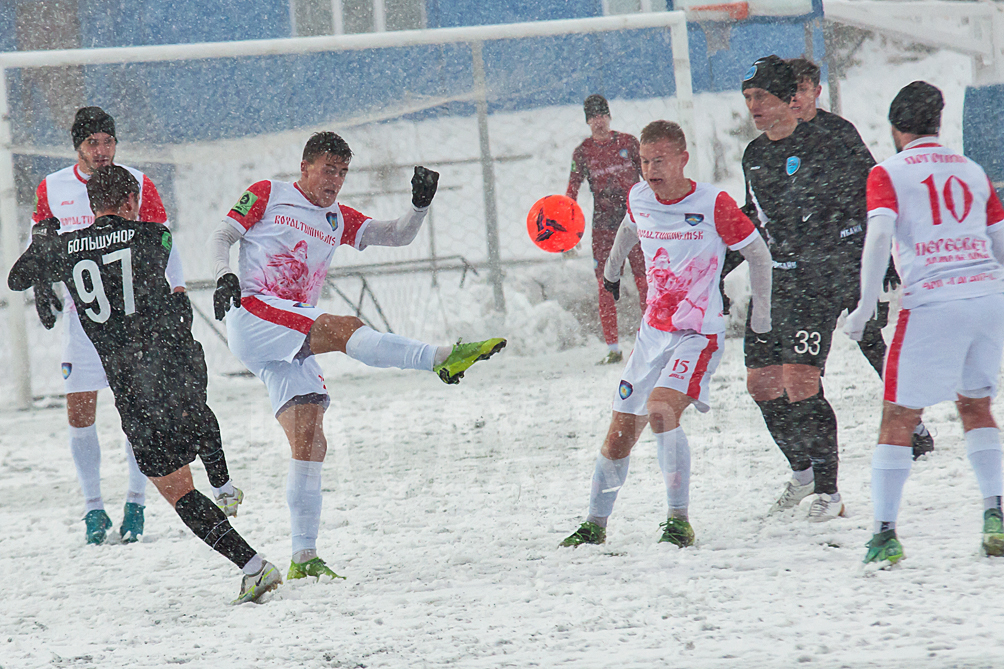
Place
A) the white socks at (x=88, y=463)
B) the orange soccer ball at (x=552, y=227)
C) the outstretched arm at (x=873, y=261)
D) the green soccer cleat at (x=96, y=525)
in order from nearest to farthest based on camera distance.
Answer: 1. the outstretched arm at (x=873, y=261)
2. the green soccer cleat at (x=96, y=525)
3. the white socks at (x=88, y=463)
4. the orange soccer ball at (x=552, y=227)

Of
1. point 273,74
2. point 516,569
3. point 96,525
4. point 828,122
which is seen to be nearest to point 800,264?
point 828,122

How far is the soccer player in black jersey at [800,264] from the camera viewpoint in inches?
148

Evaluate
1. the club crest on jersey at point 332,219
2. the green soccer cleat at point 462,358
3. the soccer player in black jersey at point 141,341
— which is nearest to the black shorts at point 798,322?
the green soccer cleat at point 462,358

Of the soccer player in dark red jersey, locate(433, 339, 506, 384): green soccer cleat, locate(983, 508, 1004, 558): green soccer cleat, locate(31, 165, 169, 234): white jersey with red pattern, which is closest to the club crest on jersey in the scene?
locate(433, 339, 506, 384): green soccer cleat

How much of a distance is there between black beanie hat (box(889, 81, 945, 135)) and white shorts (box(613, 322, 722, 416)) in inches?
38.3

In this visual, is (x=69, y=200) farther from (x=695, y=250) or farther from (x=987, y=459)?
(x=987, y=459)

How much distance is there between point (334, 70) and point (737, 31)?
631 centimetres

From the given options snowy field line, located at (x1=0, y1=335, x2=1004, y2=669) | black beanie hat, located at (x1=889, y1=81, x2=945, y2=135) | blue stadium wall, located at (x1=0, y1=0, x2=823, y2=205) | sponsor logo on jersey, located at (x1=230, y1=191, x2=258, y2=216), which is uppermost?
blue stadium wall, located at (x1=0, y1=0, x2=823, y2=205)

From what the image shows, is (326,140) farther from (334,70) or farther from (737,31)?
(737,31)

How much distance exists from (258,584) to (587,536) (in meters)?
1.21

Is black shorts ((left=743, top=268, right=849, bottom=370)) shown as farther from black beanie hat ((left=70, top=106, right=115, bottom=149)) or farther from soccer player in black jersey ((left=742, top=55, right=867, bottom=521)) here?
black beanie hat ((left=70, top=106, right=115, bottom=149))

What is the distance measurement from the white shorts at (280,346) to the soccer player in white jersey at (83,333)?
76cm

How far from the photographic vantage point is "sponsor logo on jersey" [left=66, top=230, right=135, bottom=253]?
3242 mm

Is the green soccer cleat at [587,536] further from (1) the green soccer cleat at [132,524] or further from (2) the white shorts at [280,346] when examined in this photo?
(1) the green soccer cleat at [132,524]
